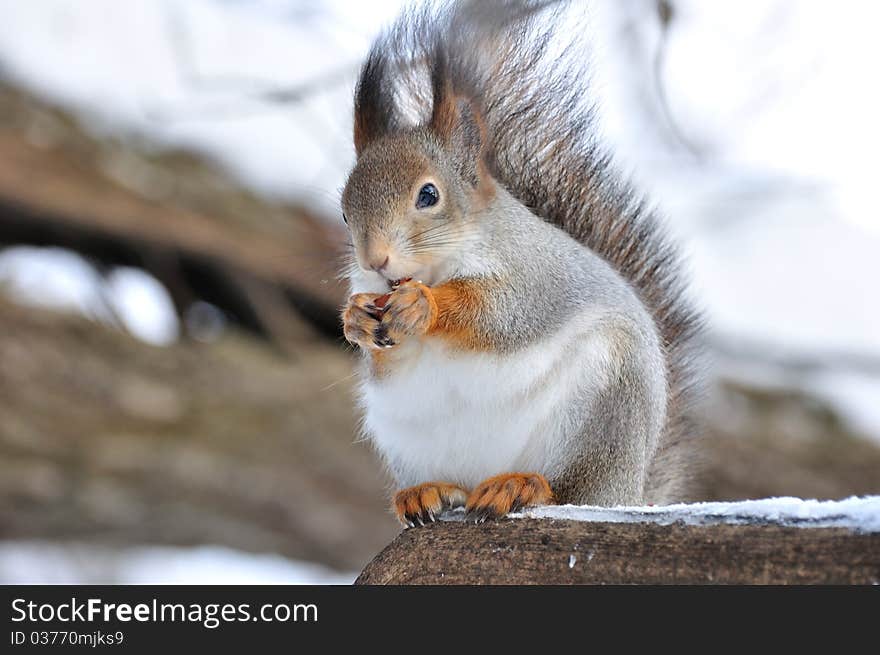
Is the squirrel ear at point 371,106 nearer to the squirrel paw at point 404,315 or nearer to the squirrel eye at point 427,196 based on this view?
the squirrel eye at point 427,196

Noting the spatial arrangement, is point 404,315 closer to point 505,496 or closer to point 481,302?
point 481,302

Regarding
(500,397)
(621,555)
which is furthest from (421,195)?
(621,555)

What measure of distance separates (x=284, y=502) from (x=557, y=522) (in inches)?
61.3

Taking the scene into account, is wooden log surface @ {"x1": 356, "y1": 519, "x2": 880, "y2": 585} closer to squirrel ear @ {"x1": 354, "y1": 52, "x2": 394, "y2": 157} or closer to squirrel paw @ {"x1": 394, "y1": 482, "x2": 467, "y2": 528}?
squirrel paw @ {"x1": 394, "y1": 482, "x2": 467, "y2": 528}

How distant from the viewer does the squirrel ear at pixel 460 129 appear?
4.76 ft

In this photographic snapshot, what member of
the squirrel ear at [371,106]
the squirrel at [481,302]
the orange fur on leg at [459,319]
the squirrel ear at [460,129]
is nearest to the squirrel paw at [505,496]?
the squirrel at [481,302]

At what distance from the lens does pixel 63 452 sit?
241cm

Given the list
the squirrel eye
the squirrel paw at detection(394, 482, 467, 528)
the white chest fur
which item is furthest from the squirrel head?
the squirrel paw at detection(394, 482, 467, 528)

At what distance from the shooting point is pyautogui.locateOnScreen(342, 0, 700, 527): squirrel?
4.27 feet

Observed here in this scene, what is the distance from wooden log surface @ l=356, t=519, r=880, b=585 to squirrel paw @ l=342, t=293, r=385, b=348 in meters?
0.22
